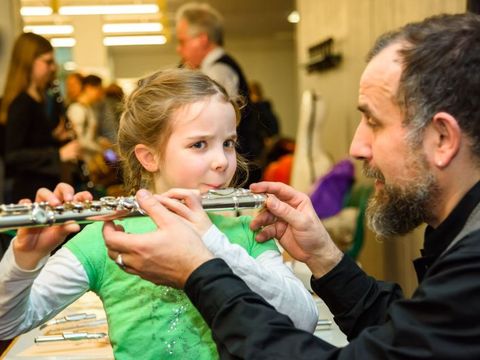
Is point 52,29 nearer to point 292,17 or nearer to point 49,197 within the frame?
point 292,17

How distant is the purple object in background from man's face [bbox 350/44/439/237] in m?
2.72

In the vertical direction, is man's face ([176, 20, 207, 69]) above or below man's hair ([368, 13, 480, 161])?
above

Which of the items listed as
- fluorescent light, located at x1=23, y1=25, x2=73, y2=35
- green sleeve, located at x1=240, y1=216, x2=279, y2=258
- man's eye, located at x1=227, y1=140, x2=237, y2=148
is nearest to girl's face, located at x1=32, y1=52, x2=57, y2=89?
man's eye, located at x1=227, y1=140, x2=237, y2=148

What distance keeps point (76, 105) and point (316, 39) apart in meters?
2.25

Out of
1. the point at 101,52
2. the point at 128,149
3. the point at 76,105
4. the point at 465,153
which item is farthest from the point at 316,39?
the point at 101,52

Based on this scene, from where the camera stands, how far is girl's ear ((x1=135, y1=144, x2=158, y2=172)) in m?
1.63

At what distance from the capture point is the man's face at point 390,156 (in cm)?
123

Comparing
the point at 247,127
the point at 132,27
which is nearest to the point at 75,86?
the point at 247,127

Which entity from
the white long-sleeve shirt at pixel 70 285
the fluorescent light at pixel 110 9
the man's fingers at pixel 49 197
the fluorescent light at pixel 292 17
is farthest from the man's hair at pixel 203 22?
the fluorescent light at pixel 292 17

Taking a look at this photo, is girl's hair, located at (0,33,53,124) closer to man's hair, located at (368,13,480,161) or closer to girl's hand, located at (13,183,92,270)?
Result: girl's hand, located at (13,183,92,270)

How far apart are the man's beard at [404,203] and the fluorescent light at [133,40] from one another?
1295 cm

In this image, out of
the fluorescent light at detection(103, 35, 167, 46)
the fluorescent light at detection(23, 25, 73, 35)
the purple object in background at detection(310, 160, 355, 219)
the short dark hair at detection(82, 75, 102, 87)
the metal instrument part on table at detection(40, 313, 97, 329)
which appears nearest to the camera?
the metal instrument part on table at detection(40, 313, 97, 329)

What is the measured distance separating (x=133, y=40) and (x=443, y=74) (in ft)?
45.6

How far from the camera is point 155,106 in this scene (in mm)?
1602
